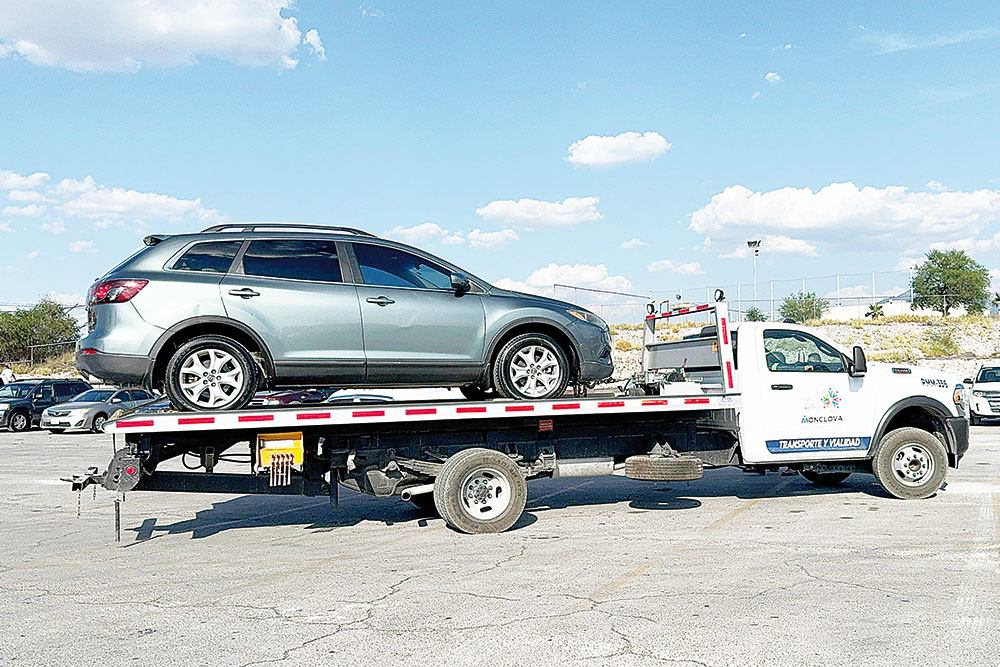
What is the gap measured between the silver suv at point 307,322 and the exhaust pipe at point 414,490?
974 mm

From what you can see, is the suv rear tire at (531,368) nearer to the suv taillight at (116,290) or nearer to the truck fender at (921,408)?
the suv taillight at (116,290)

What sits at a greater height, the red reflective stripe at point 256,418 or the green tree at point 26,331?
the green tree at point 26,331

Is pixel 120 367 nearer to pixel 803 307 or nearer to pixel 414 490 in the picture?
pixel 414 490

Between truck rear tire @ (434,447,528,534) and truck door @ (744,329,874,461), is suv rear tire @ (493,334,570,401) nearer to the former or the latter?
truck rear tire @ (434,447,528,534)

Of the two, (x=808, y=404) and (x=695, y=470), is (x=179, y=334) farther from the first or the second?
(x=808, y=404)

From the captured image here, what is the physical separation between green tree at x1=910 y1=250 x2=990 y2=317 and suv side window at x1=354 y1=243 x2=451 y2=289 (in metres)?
46.0

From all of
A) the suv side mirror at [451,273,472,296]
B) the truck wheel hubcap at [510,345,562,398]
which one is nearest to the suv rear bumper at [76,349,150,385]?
the suv side mirror at [451,273,472,296]

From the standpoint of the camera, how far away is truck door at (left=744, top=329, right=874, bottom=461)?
9625mm

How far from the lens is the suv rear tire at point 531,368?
28.3 ft

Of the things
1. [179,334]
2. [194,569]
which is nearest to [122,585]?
[194,569]

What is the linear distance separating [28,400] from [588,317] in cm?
2261

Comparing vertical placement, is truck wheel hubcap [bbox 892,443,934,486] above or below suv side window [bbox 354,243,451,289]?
below

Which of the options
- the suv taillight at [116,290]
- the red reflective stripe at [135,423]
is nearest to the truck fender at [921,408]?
the red reflective stripe at [135,423]

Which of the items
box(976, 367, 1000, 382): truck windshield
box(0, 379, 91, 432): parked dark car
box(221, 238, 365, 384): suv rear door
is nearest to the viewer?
box(221, 238, 365, 384): suv rear door
